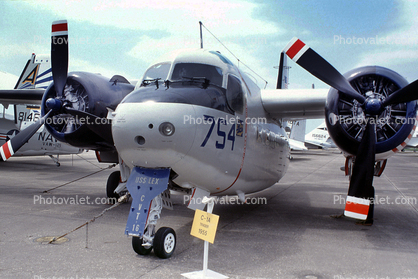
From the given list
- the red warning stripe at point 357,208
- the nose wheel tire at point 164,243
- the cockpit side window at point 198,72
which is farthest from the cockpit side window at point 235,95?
the red warning stripe at point 357,208

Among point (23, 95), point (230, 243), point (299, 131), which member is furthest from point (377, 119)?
point (299, 131)

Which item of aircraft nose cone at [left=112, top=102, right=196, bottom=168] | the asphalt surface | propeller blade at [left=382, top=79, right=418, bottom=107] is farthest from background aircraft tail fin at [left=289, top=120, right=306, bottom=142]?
aircraft nose cone at [left=112, top=102, right=196, bottom=168]

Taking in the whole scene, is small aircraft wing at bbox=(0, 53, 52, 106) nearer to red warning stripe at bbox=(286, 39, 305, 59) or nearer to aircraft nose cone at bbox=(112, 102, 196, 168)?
aircraft nose cone at bbox=(112, 102, 196, 168)

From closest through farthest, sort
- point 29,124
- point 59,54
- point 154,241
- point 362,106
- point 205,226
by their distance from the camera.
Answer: point 205,226, point 154,241, point 362,106, point 59,54, point 29,124

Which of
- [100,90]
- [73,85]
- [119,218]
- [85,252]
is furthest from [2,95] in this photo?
[85,252]

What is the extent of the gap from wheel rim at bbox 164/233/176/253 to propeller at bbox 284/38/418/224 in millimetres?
3123

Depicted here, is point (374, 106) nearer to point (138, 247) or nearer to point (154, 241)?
point (154, 241)

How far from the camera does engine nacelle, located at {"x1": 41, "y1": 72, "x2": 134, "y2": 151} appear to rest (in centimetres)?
815

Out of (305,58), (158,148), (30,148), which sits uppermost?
(305,58)

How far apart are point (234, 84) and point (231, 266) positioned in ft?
10.5

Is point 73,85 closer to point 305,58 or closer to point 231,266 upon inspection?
point 305,58

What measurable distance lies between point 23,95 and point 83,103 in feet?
13.4

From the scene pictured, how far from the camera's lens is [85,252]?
5.07 meters

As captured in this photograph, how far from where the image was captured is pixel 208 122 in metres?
5.04
